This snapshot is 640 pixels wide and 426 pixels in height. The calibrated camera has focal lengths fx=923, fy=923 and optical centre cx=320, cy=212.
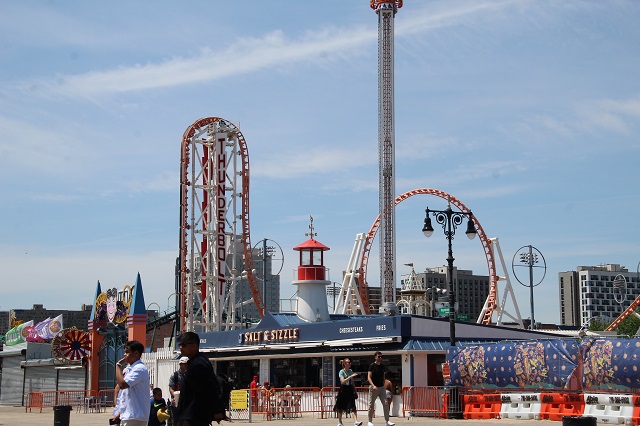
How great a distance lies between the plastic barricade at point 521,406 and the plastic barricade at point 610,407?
191 centimetres

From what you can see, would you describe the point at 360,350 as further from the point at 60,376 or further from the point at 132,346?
the point at 60,376

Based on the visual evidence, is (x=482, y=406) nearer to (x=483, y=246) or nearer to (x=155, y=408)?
(x=155, y=408)

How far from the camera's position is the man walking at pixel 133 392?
38.6 ft

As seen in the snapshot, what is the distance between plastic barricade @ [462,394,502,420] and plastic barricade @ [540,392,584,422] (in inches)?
69.6

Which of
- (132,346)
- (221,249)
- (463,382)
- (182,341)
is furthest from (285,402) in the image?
(221,249)

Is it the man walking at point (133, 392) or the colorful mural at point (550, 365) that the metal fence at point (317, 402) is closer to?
the colorful mural at point (550, 365)

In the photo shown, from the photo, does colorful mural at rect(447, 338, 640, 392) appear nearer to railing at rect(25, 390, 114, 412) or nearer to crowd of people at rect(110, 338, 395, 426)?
crowd of people at rect(110, 338, 395, 426)

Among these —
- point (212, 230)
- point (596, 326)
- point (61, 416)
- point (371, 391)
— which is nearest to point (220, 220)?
point (212, 230)

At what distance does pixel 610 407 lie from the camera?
22.8 meters

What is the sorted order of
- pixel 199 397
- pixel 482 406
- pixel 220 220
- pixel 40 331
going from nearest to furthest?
pixel 199 397 → pixel 482 406 → pixel 220 220 → pixel 40 331

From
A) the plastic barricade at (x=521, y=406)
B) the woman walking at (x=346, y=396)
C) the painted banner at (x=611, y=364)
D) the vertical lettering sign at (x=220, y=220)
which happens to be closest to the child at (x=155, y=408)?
the woman walking at (x=346, y=396)

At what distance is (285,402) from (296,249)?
11.8m

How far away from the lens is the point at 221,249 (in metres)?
54.9

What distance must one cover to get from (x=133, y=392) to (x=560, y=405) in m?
15.8
